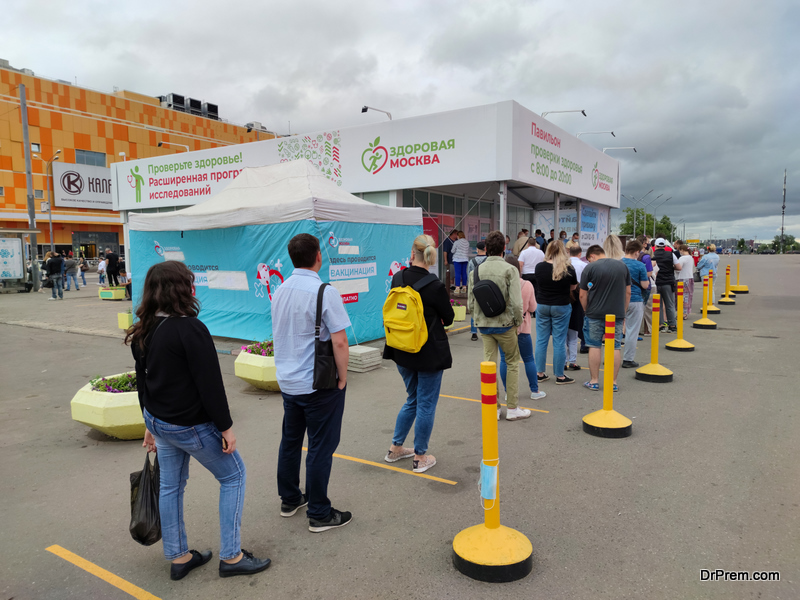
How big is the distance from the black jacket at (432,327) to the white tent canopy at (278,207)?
4.46 metres

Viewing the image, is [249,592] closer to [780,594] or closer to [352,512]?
[352,512]

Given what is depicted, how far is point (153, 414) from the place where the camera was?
2688 mm

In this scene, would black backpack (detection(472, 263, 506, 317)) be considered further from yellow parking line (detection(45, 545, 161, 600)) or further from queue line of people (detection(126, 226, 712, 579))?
yellow parking line (detection(45, 545, 161, 600))

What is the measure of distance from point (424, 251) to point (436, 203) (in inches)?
501

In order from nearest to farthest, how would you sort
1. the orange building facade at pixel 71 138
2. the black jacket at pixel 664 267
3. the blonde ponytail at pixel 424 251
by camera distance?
1. the blonde ponytail at pixel 424 251
2. the black jacket at pixel 664 267
3. the orange building facade at pixel 71 138

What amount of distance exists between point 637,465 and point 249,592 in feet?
10.3

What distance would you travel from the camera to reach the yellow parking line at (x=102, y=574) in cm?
280

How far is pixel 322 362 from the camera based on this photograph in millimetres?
3131

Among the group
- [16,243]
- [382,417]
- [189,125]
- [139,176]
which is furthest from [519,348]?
[189,125]

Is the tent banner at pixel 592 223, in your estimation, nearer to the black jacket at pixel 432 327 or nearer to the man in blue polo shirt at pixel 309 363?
the black jacket at pixel 432 327

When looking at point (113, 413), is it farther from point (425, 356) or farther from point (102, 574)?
point (425, 356)

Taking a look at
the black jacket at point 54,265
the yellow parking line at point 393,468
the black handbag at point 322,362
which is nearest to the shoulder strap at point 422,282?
the black handbag at point 322,362

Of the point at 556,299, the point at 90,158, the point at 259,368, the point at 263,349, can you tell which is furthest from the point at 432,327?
the point at 90,158

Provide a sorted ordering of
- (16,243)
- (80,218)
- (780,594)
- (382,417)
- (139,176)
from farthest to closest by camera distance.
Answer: (80,218)
(16,243)
(139,176)
(382,417)
(780,594)
